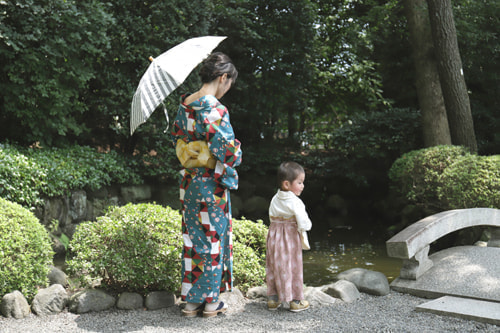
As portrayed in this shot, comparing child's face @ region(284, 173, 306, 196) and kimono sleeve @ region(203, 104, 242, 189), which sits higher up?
kimono sleeve @ region(203, 104, 242, 189)

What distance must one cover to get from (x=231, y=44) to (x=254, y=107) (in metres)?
1.57

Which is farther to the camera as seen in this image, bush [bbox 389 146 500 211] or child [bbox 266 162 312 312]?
bush [bbox 389 146 500 211]

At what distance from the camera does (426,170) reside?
7.29m

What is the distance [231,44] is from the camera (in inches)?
391

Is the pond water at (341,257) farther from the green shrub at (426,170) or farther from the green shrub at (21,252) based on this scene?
the green shrub at (21,252)

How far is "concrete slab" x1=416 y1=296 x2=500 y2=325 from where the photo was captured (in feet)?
11.2

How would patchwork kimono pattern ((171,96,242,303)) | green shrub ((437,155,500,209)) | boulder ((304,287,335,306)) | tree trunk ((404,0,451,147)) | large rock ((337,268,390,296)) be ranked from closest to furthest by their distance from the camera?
patchwork kimono pattern ((171,96,242,303)) → boulder ((304,287,335,306)) → large rock ((337,268,390,296)) → green shrub ((437,155,500,209)) → tree trunk ((404,0,451,147))

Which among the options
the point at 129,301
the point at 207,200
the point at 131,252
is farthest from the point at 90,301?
the point at 207,200

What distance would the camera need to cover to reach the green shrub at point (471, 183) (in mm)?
6016

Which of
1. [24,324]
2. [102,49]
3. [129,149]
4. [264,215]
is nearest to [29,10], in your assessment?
[102,49]

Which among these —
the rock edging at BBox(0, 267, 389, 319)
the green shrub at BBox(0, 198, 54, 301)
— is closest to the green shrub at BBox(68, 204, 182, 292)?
the rock edging at BBox(0, 267, 389, 319)

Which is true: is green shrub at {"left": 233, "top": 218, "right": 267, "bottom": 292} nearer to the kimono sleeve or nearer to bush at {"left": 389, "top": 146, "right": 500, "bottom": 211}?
the kimono sleeve

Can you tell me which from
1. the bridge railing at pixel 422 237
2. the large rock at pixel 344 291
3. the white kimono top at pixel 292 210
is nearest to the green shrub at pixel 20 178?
the white kimono top at pixel 292 210

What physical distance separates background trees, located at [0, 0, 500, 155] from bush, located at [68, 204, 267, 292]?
2.95m
